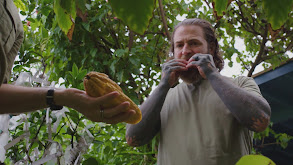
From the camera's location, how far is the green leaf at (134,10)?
0.31m

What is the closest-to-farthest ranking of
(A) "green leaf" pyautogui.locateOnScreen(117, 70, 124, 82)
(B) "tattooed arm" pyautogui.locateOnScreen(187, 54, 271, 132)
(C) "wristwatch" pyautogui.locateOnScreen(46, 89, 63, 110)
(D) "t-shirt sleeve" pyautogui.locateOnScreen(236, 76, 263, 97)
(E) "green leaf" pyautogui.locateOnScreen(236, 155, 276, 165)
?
1. (E) "green leaf" pyautogui.locateOnScreen(236, 155, 276, 165)
2. (C) "wristwatch" pyautogui.locateOnScreen(46, 89, 63, 110)
3. (B) "tattooed arm" pyautogui.locateOnScreen(187, 54, 271, 132)
4. (D) "t-shirt sleeve" pyautogui.locateOnScreen(236, 76, 263, 97)
5. (A) "green leaf" pyautogui.locateOnScreen(117, 70, 124, 82)

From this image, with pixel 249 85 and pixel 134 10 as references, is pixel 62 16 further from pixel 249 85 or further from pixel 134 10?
pixel 249 85

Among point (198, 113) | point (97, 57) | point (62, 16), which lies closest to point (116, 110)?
point (62, 16)

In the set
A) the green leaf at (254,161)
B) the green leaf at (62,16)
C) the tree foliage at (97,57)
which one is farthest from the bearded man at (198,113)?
the green leaf at (254,161)

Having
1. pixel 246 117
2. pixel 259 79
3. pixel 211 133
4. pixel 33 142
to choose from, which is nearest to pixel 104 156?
pixel 33 142

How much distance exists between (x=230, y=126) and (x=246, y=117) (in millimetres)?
92

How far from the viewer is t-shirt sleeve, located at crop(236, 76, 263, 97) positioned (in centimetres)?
157

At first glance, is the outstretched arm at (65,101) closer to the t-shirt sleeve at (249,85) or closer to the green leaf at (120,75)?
the t-shirt sleeve at (249,85)

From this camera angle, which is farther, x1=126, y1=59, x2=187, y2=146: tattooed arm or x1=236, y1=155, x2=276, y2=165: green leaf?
x1=126, y1=59, x2=187, y2=146: tattooed arm

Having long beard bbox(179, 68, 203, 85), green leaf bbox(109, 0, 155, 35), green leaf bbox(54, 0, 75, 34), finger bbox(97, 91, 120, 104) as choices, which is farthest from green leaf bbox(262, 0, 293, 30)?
long beard bbox(179, 68, 203, 85)

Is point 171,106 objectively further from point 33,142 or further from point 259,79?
point 259,79

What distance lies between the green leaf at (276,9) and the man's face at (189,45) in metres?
1.39

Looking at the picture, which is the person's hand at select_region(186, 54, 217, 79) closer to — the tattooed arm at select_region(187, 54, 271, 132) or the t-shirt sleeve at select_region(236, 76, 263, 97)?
the tattooed arm at select_region(187, 54, 271, 132)

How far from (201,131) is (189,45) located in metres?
0.52
